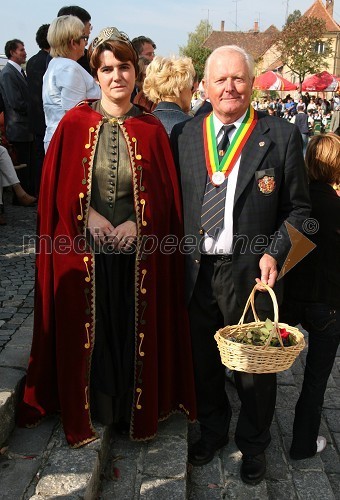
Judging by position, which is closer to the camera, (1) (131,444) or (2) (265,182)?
(2) (265,182)

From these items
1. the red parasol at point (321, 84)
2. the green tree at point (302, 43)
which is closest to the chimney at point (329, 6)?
the green tree at point (302, 43)

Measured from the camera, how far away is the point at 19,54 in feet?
26.0

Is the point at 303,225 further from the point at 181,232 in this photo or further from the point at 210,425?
the point at 210,425

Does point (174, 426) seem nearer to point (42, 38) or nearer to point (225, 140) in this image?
point (225, 140)

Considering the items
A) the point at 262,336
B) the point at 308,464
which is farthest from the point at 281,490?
the point at 262,336

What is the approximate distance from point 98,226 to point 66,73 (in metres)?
2.59

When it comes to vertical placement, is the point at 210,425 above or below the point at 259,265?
below

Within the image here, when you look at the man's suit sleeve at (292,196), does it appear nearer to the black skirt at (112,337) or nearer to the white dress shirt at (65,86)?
the black skirt at (112,337)

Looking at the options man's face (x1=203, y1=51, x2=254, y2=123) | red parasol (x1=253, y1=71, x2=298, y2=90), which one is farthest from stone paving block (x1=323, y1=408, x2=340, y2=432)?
red parasol (x1=253, y1=71, x2=298, y2=90)

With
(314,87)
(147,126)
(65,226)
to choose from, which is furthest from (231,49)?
(314,87)

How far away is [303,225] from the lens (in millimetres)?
2873

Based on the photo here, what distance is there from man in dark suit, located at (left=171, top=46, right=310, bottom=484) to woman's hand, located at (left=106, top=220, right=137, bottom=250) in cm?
31

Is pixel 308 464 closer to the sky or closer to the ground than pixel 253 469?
closer to the ground

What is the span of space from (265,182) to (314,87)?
38.3m
